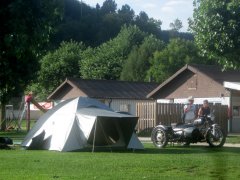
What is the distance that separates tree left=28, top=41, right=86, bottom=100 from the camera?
2451 inches

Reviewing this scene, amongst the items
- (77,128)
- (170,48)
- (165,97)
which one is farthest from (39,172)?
(170,48)

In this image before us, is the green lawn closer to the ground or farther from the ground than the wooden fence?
closer to the ground

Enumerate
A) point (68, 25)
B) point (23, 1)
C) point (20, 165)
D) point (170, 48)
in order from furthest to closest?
point (68, 25) < point (170, 48) < point (20, 165) < point (23, 1)

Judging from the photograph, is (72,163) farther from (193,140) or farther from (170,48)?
(170,48)

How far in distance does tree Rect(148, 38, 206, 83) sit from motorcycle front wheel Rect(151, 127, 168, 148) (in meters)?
47.3

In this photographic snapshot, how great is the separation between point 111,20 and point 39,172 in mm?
101858

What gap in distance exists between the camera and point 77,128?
17531mm

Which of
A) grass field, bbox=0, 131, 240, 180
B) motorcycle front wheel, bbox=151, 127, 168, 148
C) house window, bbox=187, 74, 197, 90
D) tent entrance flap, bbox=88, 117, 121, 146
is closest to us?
grass field, bbox=0, 131, 240, 180

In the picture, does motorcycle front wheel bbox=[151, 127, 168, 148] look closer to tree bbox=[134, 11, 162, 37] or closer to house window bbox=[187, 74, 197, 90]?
house window bbox=[187, 74, 197, 90]

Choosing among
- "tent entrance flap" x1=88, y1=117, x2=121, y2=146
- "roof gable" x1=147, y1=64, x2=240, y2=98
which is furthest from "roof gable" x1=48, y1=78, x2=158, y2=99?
"tent entrance flap" x1=88, y1=117, x2=121, y2=146

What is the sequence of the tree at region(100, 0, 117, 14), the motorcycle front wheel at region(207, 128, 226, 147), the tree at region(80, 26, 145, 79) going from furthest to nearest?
1. the tree at region(100, 0, 117, 14)
2. the tree at region(80, 26, 145, 79)
3. the motorcycle front wheel at region(207, 128, 226, 147)

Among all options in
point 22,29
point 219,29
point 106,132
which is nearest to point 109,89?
point 219,29

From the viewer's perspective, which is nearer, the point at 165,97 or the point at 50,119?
the point at 50,119

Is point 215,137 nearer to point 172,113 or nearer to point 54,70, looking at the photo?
point 172,113
